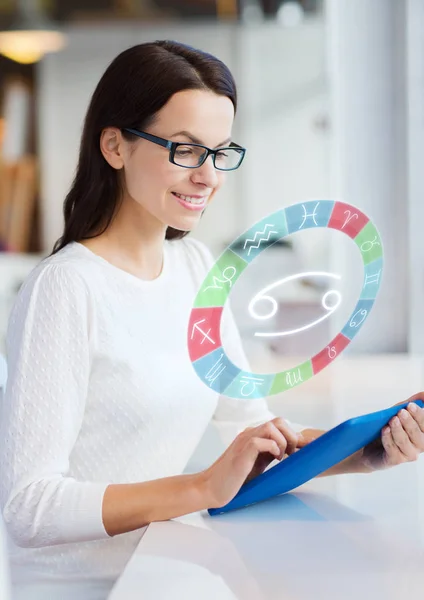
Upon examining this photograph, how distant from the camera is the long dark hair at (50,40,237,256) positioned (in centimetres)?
98

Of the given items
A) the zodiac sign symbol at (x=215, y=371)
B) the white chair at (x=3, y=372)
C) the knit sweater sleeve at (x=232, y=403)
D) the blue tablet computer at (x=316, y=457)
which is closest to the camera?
the blue tablet computer at (x=316, y=457)

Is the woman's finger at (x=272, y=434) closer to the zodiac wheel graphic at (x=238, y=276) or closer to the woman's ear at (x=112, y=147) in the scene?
the zodiac wheel graphic at (x=238, y=276)

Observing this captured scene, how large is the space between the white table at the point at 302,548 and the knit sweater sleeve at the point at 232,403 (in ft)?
0.66

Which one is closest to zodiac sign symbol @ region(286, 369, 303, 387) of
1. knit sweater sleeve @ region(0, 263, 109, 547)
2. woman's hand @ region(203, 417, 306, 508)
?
woman's hand @ region(203, 417, 306, 508)

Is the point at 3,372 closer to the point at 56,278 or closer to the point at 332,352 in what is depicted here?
the point at 56,278

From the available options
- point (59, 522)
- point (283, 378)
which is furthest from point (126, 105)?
point (59, 522)

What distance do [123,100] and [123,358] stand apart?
306 mm

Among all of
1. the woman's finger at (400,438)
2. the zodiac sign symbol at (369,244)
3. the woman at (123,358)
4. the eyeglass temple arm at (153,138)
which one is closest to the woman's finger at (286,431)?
the woman at (123,358)

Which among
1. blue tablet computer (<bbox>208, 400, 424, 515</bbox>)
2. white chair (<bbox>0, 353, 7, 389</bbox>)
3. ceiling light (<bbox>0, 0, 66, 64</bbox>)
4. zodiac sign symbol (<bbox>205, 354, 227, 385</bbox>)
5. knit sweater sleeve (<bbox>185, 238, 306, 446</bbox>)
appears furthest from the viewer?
ceiling light (<bbox>0, 0, 66, 64</bbox>)

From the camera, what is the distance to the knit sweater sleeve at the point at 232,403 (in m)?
1.16

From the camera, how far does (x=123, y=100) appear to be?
39.4 inches

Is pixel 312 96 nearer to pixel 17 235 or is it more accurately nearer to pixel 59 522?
pixel 17 235

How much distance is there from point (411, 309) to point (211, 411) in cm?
93

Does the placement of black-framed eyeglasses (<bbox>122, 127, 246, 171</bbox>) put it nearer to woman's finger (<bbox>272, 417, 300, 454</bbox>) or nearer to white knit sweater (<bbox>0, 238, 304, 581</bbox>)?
white knit sweater (<bbox>0, 238, 304, 581</bbox>)
